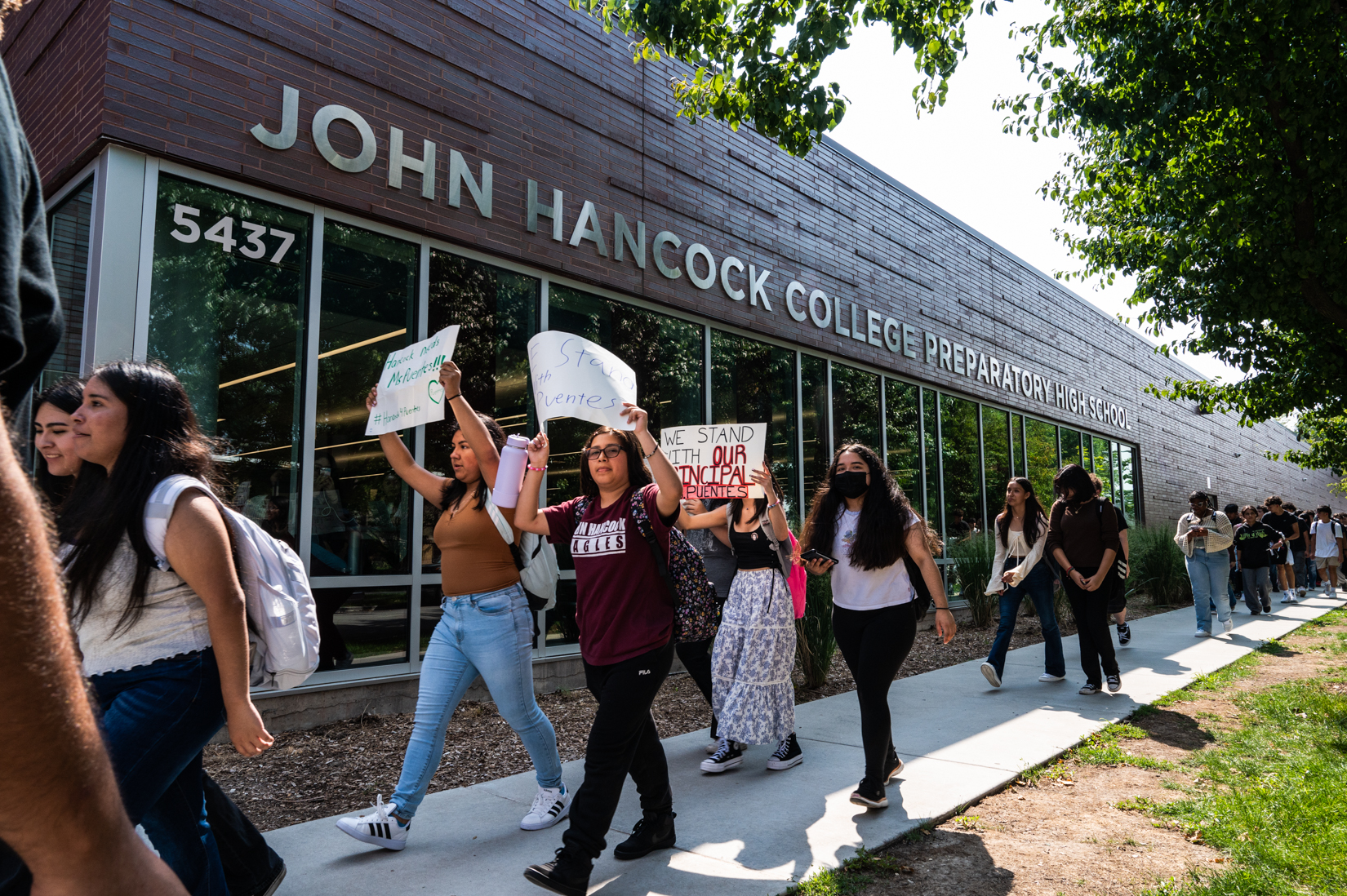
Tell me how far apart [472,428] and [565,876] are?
2.08m

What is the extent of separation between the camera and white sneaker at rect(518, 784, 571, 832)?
4.25 m

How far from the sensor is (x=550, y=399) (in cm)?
429

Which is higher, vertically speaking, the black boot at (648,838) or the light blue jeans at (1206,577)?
the light blue jeans at (1206,577)

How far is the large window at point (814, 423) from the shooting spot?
12258 mm

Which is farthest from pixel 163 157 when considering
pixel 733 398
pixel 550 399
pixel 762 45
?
pixel 733 398

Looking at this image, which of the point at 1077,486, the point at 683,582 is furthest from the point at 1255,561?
the point at 683,582

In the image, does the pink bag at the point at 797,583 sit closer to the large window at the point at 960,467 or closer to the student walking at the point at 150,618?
the student walking at the point at 150,618

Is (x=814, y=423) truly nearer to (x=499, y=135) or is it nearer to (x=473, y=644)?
(x=499, y=135)

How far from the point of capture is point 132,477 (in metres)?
2.47

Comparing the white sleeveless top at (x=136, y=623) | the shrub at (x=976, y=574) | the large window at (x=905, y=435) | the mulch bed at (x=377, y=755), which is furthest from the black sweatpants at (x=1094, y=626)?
the white sleeveless top at (x=136, y=623)

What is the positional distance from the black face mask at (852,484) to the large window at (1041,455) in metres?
14.6

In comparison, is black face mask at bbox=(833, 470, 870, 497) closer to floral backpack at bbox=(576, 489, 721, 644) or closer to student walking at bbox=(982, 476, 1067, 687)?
floral backpack at bbox=(576, 489, 721, 644)

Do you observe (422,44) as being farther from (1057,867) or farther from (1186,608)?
(1186,608)

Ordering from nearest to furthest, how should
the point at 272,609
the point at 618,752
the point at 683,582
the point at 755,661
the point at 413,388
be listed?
the point at 272,609, the point at 618,752, the point at 683,582, the point at 413,388, the point at 755,661
